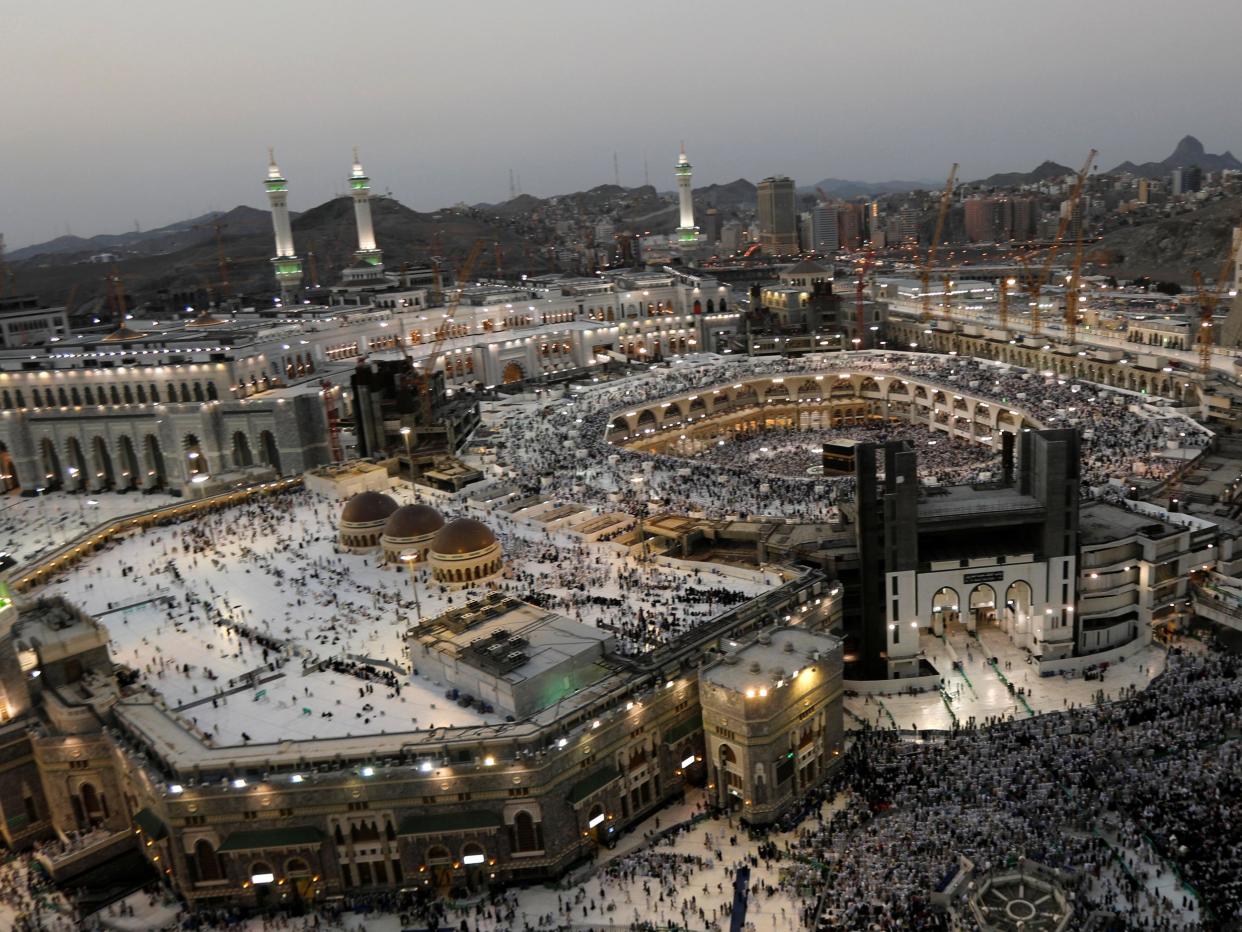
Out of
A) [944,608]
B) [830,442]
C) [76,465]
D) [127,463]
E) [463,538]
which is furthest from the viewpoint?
[76,465]

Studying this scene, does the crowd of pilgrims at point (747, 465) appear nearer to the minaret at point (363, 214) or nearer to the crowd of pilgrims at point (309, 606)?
the crowd of pilgrims at point (309, 606)

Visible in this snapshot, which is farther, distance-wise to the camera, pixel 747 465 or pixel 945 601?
pixel 747 465

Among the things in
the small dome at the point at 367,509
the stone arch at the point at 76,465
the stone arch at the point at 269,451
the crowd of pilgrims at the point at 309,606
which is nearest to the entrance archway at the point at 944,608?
the crowd of pilgrims at the point at 309,606

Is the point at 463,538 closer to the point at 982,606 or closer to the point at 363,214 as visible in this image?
the point at 982,606

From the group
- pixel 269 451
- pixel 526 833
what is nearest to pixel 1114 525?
pixel 526 833

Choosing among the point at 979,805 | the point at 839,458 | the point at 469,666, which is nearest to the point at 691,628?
the point at 469,666

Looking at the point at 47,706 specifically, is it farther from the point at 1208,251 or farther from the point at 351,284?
the point at 1208,251
